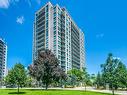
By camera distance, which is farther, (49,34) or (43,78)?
(49,34)

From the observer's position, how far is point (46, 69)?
8088cm

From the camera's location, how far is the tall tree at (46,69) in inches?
3135

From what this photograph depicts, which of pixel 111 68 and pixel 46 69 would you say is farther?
pixel 46 69

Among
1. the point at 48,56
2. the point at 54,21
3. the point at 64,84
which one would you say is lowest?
the point at 64,84

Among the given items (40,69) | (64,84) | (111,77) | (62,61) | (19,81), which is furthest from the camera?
(62,61)

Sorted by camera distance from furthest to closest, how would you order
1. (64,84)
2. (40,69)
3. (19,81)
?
(64,84) → (40,69) → (19,81)

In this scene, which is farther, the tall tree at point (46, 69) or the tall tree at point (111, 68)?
the tall tree at point (46, 69)

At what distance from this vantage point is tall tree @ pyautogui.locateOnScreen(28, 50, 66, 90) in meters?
79.6

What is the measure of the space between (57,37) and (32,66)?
11577 cm

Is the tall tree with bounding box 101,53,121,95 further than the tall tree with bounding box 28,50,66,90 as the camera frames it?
No

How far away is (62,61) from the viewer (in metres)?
196

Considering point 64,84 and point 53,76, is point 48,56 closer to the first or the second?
point 53,76

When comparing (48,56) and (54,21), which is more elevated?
(54,21)

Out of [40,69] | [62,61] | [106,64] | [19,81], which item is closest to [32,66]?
[40,69]
